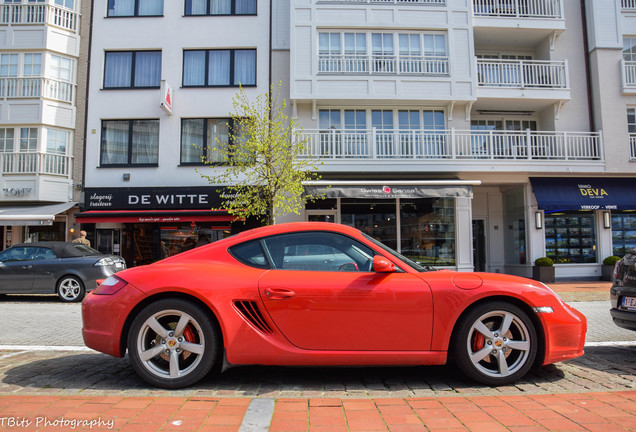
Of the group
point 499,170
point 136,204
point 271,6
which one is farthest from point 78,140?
point 499,170

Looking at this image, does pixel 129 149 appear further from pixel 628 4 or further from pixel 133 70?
pixel 628 4

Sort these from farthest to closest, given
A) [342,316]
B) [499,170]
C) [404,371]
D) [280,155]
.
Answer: [499,170]
[280,155]
[404,371]
[342,316]

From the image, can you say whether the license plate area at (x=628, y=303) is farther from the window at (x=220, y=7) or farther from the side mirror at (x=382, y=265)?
the window at (x=220, y=7)

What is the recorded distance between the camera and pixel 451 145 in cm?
1519

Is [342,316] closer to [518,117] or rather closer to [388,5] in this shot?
[388,5]

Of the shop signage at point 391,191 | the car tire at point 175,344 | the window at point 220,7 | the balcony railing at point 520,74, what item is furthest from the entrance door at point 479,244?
the car tire at point 175,344

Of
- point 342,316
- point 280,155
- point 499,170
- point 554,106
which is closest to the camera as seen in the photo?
point 342,316

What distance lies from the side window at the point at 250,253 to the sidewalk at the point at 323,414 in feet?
3.55

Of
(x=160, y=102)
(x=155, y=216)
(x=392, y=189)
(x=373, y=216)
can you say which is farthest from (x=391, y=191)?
(x=160, y=102)

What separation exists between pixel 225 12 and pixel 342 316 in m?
16.7

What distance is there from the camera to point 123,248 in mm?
16125

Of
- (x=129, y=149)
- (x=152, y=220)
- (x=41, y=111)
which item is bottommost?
(x=152, y=220)

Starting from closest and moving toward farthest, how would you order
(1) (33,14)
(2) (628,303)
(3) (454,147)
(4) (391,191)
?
1. (2) (628,303)
2. (4) (391,191)
3. (3) (454,147)
4. (1) (33,14)

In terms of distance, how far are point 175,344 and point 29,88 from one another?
56.0 ft
